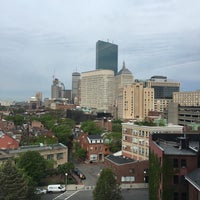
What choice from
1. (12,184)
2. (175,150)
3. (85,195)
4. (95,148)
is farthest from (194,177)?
(95,148)

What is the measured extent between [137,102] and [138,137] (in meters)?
131

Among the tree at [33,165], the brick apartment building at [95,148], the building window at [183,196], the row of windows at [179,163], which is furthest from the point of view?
the brick apartment building at [95,148]

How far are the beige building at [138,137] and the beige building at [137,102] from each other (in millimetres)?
124581

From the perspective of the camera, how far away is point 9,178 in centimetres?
3700

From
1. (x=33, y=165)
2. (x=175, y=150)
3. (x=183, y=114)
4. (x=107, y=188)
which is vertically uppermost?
(x=175, y=150)

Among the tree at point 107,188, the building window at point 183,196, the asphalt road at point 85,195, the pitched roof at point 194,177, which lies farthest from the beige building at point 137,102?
the pitched roof at point 194,177

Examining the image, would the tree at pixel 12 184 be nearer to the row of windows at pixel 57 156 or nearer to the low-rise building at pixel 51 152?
the low-rise building at pixel 51 152

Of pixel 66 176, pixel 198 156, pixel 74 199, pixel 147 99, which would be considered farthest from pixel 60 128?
pixel 147 99

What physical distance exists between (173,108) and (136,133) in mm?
68975

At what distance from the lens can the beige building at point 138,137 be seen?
5578 centimetres

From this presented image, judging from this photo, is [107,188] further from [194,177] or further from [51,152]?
[51,152]

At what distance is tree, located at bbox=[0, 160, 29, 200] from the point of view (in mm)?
36094

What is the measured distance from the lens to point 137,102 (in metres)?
189

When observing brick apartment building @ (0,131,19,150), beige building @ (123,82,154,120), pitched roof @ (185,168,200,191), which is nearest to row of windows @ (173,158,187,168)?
pitched roof @ (185,168,200,191)
